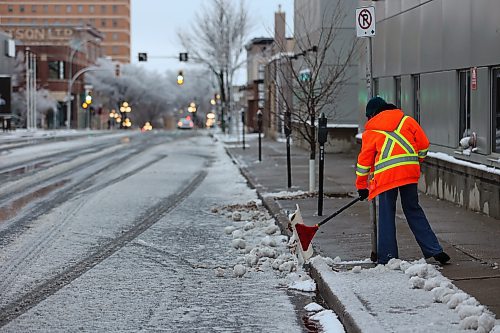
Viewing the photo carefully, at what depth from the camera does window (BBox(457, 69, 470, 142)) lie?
45.9 feet

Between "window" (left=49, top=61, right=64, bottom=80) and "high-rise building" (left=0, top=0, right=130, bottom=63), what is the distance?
1897 inches

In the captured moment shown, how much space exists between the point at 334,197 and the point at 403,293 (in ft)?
27.2

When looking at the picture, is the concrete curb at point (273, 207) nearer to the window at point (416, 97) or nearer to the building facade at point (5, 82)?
the window at point (416, 97)

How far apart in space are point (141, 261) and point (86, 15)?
153863mm

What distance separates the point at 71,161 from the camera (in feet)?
94.2

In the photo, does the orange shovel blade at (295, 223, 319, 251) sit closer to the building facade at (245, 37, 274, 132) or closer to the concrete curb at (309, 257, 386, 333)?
the concrete curb at (309, 257, 386, 333)

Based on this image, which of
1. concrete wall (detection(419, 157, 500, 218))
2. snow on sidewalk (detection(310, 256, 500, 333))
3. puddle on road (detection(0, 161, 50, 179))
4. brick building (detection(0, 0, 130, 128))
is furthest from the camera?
brick building (detection(0, 0, 130, 128))

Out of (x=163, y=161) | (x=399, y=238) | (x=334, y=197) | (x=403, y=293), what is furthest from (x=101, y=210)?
(x=163, y=161)

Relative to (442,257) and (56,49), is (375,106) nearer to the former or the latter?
(442,257)

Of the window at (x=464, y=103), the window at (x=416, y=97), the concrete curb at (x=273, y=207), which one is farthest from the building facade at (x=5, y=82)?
the window at (x=464, y=103)

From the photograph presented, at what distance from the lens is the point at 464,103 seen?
561 inches

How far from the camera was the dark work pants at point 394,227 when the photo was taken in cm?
858

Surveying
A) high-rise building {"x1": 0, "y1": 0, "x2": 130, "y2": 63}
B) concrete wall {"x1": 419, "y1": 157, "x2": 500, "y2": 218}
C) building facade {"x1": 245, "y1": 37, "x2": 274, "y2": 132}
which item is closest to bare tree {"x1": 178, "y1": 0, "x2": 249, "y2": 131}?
building facade {"x1": 245, "y1": 37, "x2": 274, "y2": 132}

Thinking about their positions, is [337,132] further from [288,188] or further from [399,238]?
[399,238]
